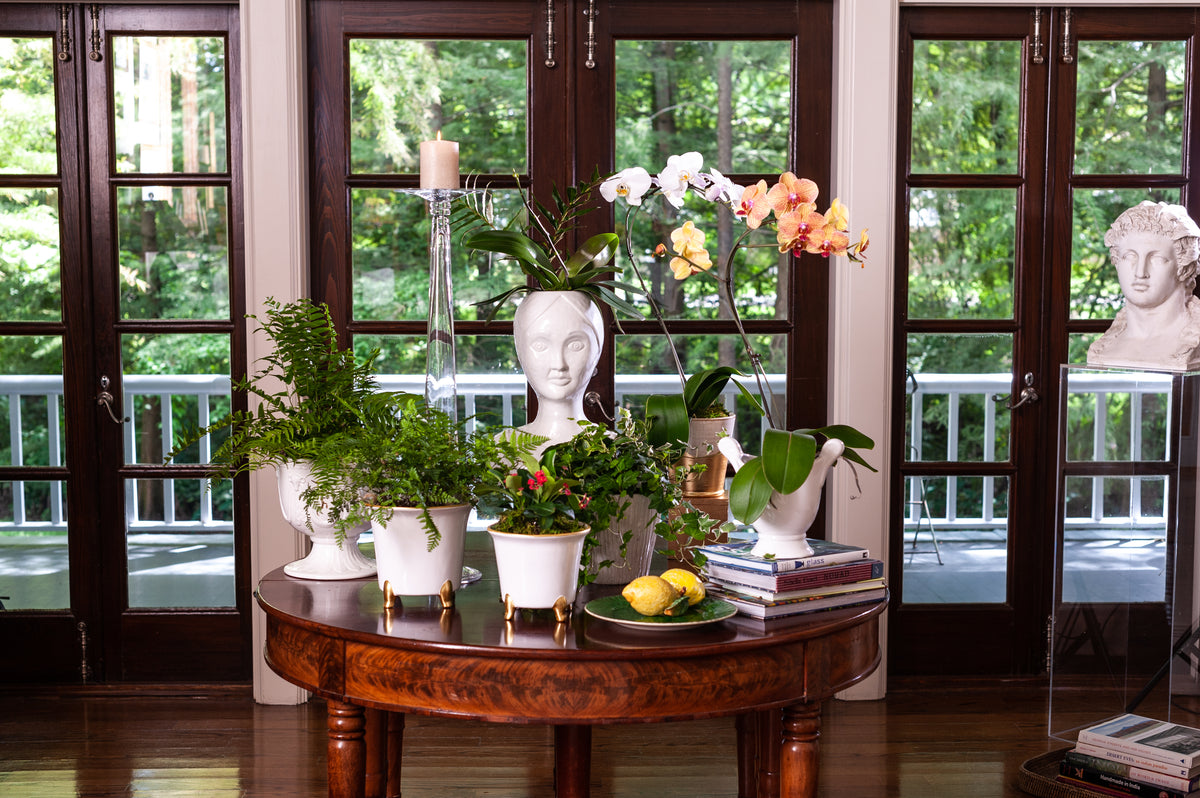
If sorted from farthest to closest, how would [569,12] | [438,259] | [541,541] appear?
[569,12] < [438,259] < [541,541]

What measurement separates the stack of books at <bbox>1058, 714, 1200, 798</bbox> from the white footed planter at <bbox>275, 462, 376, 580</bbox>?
1.88 m

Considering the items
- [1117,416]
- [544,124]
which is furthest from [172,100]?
[1117,416]

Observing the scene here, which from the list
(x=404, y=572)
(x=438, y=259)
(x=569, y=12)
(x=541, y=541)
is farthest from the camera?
(x=569, y=12)

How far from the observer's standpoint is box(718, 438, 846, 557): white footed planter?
1759mm

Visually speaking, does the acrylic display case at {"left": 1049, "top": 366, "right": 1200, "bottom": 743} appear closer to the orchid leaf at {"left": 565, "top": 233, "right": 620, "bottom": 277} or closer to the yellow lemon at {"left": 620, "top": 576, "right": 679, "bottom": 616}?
the orchid leaf at {"left": 565, "top": 233, "right": 620, "bottom": 277}

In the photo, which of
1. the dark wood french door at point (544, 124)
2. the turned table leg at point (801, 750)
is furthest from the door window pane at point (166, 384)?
the turned table leg at point (801, 750)

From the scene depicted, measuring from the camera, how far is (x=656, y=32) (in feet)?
11.4

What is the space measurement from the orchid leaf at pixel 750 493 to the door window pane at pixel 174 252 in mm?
2322

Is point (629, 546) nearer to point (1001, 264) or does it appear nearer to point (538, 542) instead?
point (538, 542)

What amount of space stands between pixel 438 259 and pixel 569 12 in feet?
5.80

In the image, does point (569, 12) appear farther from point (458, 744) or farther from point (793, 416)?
point (458, 744)

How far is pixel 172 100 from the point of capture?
3486 millimetres

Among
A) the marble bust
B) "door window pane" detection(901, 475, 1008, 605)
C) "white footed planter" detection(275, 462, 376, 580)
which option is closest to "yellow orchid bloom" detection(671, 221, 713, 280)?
"white footed planter" detection(275, 462, 376, 580)

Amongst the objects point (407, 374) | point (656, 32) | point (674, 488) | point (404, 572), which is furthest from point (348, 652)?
point (656, 32)
